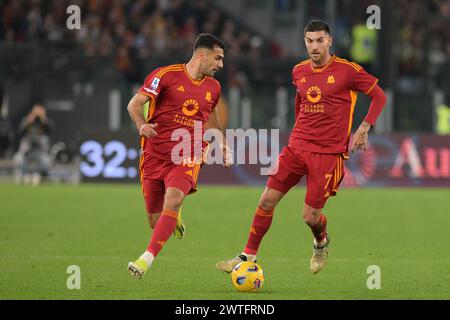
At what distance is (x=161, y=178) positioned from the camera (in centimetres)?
1059

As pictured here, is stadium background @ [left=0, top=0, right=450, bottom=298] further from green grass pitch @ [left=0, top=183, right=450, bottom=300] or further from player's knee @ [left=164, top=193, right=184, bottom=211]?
player's knee @ [left=164, top=193, right=184, bottom=211]

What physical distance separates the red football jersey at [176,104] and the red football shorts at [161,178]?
0.10 m

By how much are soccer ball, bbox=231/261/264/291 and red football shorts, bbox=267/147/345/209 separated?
896mm

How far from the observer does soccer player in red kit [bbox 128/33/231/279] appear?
33.6 feet

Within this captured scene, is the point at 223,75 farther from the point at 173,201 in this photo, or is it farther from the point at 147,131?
the point at 147,131

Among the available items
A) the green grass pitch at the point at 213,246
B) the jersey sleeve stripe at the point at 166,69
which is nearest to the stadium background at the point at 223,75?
the green grass pitch at the point at 213,246

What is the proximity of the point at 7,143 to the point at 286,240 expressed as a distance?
13.6 metres

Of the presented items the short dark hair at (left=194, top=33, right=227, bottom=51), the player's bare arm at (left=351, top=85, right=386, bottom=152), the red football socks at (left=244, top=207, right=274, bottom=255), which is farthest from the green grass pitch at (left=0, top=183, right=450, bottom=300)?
the short dark hair at (left=194, top=33, right=227, bottom=51)

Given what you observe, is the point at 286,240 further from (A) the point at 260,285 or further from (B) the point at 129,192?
(B) the point at 129,192

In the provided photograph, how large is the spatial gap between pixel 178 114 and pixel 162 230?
116 cm

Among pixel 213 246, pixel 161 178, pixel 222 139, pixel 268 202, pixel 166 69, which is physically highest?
pixel 166 69

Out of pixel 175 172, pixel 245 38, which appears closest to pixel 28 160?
pixel 245 38

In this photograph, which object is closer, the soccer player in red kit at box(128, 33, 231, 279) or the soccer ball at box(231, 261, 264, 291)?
the soccer ball at box(231, 261, 264, 291)

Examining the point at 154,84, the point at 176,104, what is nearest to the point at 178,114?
the point at 176,104
